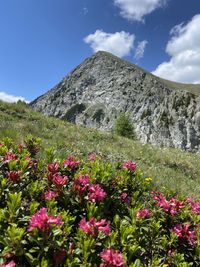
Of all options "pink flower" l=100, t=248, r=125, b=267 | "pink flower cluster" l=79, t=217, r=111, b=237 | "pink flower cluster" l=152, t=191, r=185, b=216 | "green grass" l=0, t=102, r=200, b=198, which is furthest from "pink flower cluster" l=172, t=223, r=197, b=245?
"green grass" l=0, t=102, r=200, b=198

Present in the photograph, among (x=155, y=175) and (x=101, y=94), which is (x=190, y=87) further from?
(x=155, y=175)

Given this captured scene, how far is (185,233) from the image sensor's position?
4.68 m

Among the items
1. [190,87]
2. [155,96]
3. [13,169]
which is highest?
[190,87]

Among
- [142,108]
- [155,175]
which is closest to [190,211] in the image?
[155,175]

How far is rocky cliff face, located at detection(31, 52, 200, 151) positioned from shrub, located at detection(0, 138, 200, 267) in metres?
64.7

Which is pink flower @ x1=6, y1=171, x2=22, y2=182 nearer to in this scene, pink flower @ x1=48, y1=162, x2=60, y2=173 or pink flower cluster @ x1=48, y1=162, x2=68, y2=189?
pink flower cluster @ x1=48, y1=162, x2=68, y2=189

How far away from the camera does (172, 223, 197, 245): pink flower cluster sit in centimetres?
459

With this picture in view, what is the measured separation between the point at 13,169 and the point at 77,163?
1.14 meters

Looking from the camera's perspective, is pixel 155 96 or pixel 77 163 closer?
pixel 77 163

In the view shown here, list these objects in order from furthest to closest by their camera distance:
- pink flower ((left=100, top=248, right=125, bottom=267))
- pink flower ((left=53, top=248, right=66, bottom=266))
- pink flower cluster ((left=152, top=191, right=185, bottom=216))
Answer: pink flower cluster ((left=152, top=191, right=185, bottom=216)) < pink flower ((left=53, top=248, right=66, bottom=266)) < pink flower ((left=100, top=248, right=125, bottom=267))

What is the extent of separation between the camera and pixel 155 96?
109938mm

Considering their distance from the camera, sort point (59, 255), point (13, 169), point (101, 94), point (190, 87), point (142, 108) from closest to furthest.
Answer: point (59, 255), point (13, 169), point (142, 108), point (101, 94), point (190, 87)

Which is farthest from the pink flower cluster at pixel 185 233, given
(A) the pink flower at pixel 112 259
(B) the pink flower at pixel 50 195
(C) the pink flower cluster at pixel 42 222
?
(C) the pink flower cluster at pixel 42 222

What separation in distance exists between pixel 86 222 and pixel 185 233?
1532 millimetres
